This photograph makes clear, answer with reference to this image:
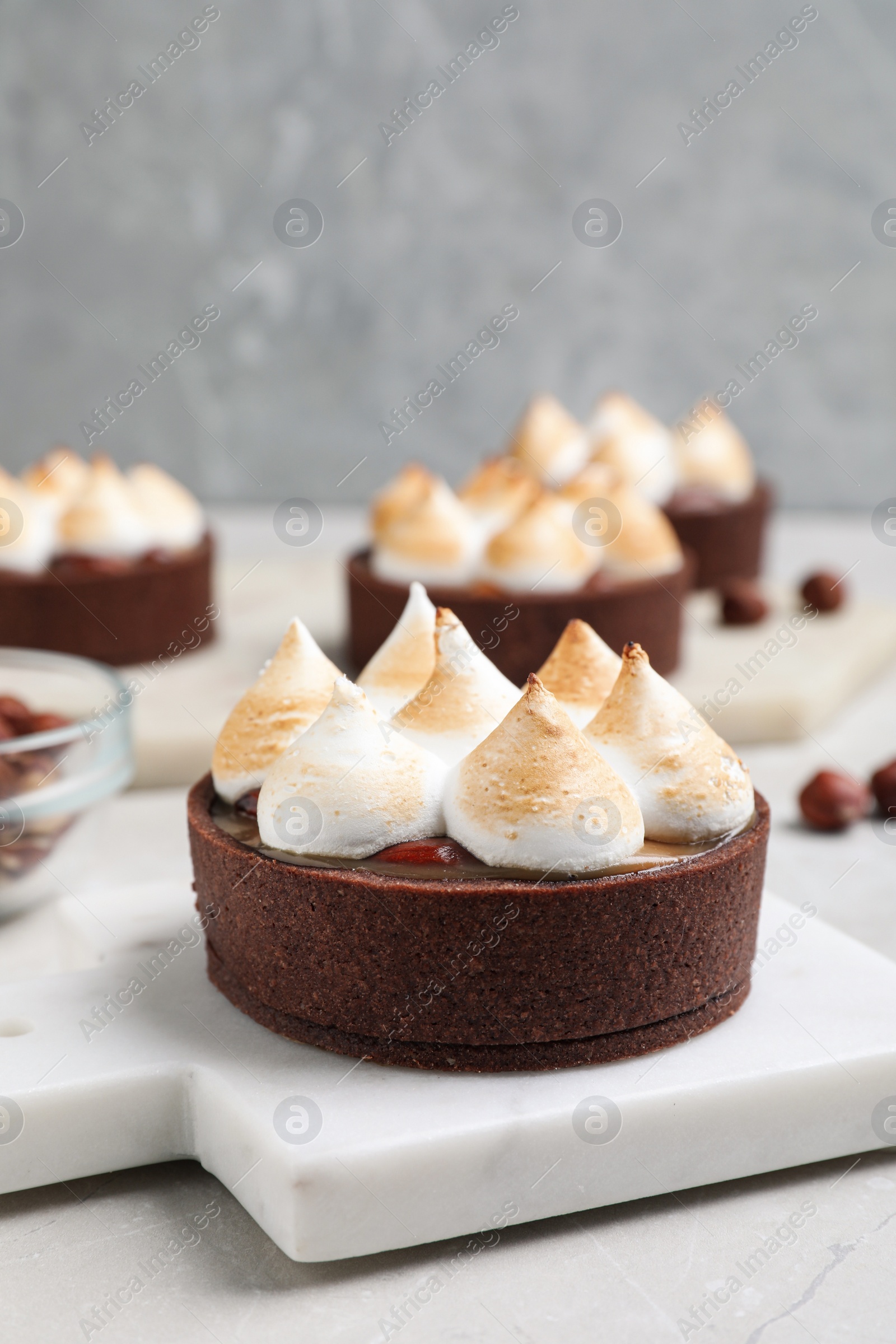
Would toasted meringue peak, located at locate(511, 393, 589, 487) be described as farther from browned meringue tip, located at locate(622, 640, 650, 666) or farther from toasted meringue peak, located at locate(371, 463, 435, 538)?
browned meringue tip, located at locate(622, 640, 650, 666)

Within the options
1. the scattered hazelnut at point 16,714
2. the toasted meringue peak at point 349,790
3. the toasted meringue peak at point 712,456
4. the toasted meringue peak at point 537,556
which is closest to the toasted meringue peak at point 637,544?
the toasted meringue peak at point 537,556

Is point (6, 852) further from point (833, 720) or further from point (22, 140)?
point (22, 140)

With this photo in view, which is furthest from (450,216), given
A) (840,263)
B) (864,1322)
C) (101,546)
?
(864,1322)

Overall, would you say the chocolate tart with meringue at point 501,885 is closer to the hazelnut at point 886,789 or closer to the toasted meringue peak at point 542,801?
the toasted meringue peak at point 542,801

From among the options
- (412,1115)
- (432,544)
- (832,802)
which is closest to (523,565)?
(432,544)

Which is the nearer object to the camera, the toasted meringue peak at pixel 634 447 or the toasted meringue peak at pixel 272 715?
the toasted meringue peak at pixel 272 715

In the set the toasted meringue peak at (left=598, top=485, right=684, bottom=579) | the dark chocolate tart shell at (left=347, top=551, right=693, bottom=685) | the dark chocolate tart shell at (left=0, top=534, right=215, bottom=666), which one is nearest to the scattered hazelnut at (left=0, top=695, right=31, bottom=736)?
the dark chocolate tart shell at (left=0, top=534, right=215, bottom=666)
